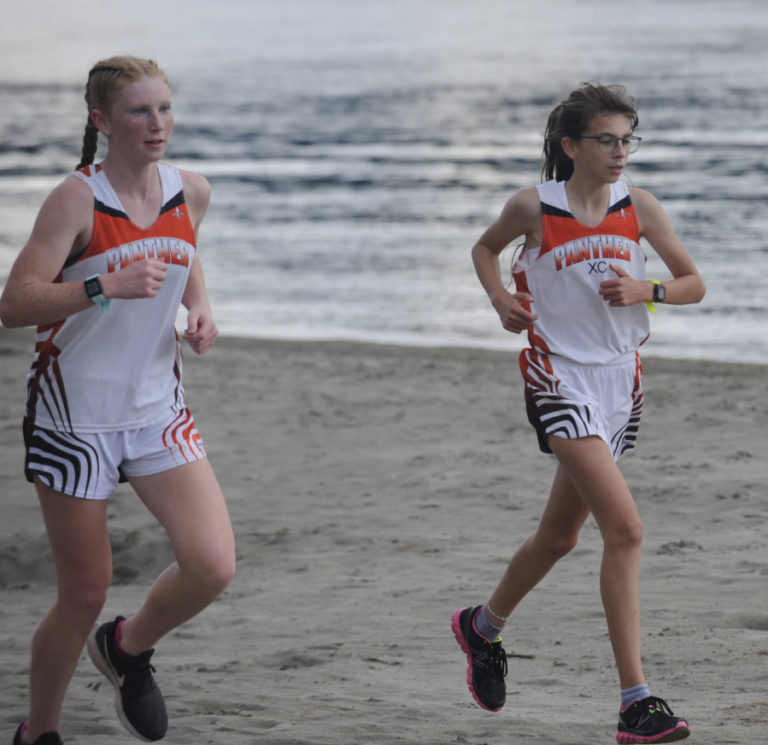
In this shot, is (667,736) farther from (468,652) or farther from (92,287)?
(92,287)

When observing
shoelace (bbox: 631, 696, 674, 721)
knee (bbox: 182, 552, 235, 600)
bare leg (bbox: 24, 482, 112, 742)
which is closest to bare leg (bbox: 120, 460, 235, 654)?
knee (bbox: 182, 552, 235, 600)

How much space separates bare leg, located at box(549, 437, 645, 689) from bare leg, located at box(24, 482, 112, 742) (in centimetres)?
151

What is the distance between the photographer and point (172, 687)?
17.1 feet

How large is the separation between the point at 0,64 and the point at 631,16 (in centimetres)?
4110

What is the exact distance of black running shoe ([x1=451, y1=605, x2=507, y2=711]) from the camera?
4.73 metres

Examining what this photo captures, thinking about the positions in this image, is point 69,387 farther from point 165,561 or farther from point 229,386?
point 229,386

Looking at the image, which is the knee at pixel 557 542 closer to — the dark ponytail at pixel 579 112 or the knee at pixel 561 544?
the knee at pixel 561 544

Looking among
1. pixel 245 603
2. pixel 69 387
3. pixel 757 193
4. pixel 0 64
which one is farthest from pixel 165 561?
pixel 0 64

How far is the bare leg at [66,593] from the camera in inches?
154

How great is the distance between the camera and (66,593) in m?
3.99

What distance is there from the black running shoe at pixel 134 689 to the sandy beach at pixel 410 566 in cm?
40

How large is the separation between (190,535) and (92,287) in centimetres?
78

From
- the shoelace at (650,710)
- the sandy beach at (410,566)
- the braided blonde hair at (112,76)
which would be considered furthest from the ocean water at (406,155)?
the braided blonde hair at (112,76)

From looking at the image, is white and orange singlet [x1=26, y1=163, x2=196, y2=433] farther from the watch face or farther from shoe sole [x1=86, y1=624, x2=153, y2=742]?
shoe sole [x1=86, y1=624, x2=153, y2=742]
